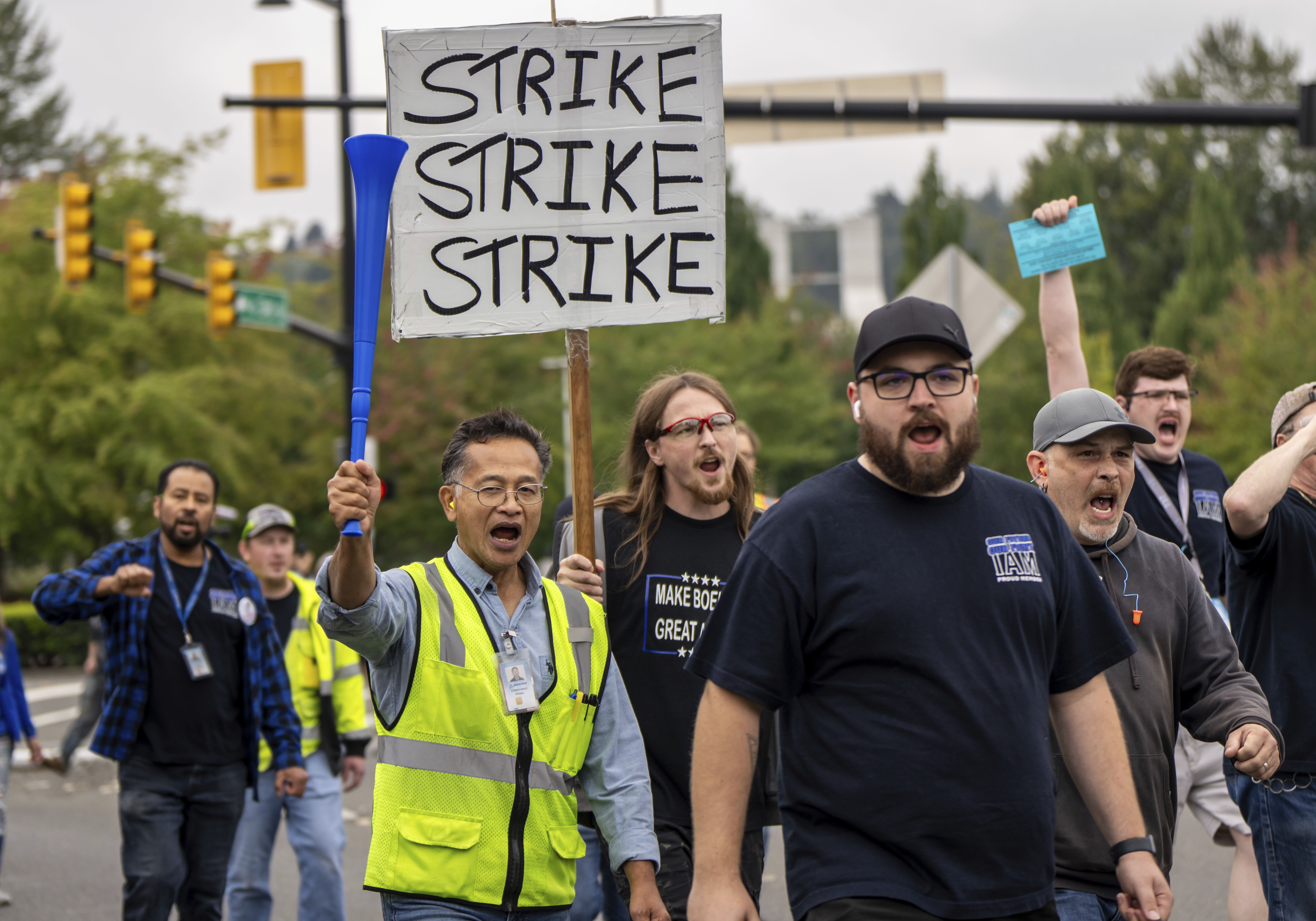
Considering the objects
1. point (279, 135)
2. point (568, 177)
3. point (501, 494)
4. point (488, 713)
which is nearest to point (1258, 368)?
point (279, 135)

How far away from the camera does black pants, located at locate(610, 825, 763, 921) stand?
4.75 m

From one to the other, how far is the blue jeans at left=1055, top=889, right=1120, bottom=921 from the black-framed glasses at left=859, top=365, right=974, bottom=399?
157 centimetres

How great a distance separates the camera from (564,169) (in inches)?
182

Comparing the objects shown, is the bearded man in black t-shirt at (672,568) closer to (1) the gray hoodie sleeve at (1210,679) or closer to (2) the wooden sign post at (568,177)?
(2) the wooden sign post at (568,177)

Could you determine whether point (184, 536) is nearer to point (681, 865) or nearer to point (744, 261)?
point (681, 865)

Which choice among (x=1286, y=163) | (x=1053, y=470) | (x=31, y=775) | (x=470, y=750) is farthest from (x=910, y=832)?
(x=1286, y=163)

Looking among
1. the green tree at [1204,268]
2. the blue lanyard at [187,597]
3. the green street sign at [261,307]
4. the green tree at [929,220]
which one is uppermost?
the green tree at [929,220]

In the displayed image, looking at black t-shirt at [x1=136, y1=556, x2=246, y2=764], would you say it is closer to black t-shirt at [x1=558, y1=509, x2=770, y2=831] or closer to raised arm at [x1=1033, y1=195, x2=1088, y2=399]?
black t-shirt at [x1=558, y1=509, x2=770, y2=831]

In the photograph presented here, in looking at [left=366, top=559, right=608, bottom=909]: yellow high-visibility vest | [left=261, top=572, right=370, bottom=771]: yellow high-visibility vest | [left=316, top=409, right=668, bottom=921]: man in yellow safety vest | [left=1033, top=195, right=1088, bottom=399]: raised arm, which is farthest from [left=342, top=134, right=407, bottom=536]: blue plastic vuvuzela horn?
[left=261, top=572, right=370, bottom=771]: yellow high-visibility vest

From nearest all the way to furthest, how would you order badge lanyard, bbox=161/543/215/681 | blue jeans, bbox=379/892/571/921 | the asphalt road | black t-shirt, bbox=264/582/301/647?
1. blue jeans, bbox=379/892/571/921
2. badge lanyard, bbox=161/543/215/681
3. black t-shirt, bbox=264/582/301/647
4. the asphalt road

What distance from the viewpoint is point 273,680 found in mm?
6723

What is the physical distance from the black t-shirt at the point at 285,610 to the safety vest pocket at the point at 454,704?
3950 millimetres

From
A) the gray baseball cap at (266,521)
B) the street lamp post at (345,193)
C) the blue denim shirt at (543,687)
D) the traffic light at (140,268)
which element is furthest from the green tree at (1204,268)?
the blue denim shirt at (543,687)

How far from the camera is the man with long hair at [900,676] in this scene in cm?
307
